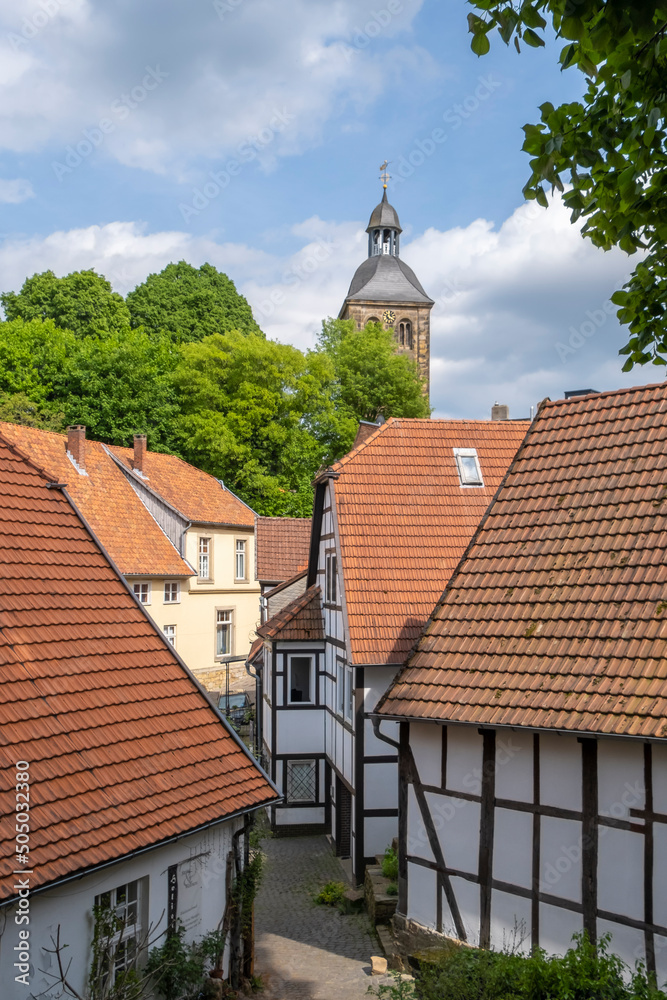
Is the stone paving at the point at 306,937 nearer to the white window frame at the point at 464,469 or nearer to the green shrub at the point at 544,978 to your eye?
the green shrub at the point at 544,978

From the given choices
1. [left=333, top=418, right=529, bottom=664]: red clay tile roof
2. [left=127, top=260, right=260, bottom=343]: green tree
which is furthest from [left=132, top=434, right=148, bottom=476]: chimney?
[left=127, top=260, right=260, bottom=343]: green tree

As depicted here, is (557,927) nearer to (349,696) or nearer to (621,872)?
(621,872)

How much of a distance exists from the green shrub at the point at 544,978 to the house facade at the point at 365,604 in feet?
22.3

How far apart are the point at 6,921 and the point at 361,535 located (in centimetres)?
1055

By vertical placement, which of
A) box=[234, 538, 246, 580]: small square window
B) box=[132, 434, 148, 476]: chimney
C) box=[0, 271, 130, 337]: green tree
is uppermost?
box=[0, 271, 130, 337]: green tree

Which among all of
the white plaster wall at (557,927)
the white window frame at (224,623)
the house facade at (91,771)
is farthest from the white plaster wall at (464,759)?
the white window frame at (224,623)

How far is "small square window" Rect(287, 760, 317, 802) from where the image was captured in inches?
757

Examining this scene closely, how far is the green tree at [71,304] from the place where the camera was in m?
42.7

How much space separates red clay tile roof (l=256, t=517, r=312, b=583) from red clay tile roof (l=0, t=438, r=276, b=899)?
19034 mm

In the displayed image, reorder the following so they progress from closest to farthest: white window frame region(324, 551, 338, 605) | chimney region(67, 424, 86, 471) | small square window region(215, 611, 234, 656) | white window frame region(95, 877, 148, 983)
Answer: white window frame region(95, 877, 148, 983) → white window frame region(324, 551, 338, 605) → chimney region(67, 424, 86, 471) → small square window region(215, 611, 234, 656)

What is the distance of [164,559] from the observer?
2892 cm

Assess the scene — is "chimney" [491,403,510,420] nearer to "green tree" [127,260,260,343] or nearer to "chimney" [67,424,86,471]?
"chimney" [67,424,86,471]

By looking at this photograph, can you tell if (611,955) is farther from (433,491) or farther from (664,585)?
(433,491)

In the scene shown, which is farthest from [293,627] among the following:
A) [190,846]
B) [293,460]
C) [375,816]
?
[293,460]
